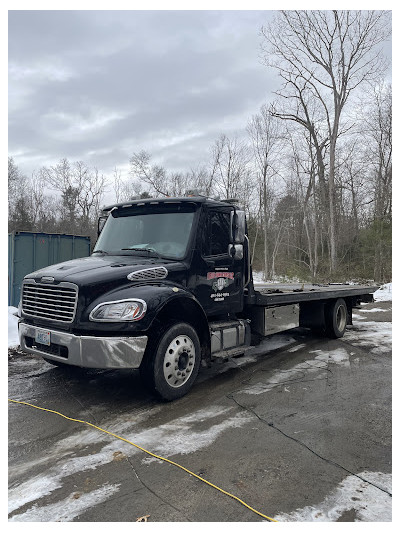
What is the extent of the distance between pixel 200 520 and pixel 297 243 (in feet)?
114

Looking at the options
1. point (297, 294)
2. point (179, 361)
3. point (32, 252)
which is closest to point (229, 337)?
point (179, 361)

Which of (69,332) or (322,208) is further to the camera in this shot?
(322,208)

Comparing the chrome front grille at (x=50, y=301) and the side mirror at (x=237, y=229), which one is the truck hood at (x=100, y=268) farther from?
the side mirror at (x=237, y=229)

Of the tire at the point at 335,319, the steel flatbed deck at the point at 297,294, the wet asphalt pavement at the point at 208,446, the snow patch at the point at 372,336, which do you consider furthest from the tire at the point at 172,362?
the tire at the point at 335,319

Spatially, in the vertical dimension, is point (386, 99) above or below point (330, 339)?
above

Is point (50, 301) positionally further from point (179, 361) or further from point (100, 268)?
point (179, 361)

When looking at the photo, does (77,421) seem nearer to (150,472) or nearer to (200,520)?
(150,472)

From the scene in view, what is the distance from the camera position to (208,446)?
3.50 meters

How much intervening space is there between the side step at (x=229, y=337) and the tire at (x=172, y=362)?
0.49 meters

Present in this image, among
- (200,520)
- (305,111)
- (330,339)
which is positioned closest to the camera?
(200,520)

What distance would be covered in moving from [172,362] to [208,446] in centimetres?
124

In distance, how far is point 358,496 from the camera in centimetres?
280

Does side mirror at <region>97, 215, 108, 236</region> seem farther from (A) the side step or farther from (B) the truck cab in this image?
(A) the side step

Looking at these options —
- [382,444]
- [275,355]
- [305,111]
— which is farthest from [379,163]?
[382,444]
